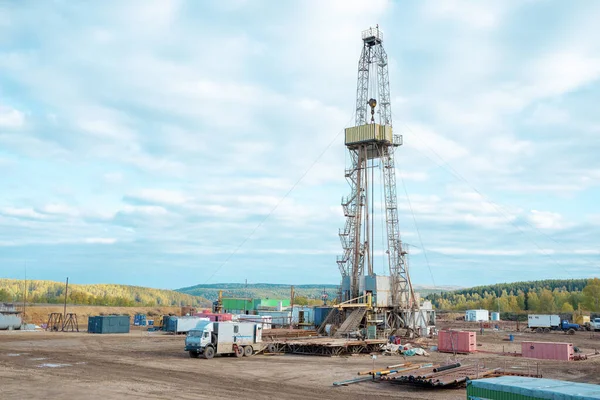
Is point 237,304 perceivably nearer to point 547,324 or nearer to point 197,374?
point 547,324

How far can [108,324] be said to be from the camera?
184 ft

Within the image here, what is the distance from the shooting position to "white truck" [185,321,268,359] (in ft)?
101

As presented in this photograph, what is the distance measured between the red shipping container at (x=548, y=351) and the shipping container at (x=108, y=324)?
40857 millimetres

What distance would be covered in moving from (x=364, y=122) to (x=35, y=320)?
5901cm

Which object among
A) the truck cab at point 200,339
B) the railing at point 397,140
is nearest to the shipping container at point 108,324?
the truck cab at point 200,339

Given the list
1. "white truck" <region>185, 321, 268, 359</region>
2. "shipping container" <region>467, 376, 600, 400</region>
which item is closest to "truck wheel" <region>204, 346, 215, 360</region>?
"white truck" <region>185, 321, 268, 359</region>

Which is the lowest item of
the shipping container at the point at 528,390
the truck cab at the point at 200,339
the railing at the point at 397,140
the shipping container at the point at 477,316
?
the shipping container at the point at 477,316

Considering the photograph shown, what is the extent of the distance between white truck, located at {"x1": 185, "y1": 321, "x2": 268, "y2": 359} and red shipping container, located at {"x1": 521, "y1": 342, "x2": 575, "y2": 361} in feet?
55.5

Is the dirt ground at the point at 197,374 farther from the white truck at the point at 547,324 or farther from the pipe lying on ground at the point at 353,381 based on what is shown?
the white truck at the point at 547,324

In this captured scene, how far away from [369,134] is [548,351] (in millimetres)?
23495

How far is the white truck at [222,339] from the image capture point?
101 feet

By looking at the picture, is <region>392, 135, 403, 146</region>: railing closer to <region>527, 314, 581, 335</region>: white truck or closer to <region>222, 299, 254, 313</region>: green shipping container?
<region>527, 314, 581, 335</region>: white truck

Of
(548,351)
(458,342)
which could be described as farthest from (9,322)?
(548,351)

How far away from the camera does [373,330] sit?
39906 mm
